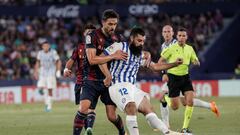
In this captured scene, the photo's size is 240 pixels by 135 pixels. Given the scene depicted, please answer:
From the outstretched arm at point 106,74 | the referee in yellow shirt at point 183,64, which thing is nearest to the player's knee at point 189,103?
the referee in yellow shirt at point 183,64

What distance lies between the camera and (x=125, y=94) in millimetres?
13164

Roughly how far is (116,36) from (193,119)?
26.2 feet

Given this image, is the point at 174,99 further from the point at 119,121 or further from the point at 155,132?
the point at 119,121

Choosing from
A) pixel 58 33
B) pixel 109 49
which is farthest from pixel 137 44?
pixel 58 33

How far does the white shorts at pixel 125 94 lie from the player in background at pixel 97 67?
1.59ft

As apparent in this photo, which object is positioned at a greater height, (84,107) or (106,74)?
(106,74)

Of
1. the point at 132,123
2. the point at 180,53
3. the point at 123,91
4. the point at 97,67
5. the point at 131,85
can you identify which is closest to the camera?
the point at 132,123

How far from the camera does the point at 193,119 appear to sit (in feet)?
70.4

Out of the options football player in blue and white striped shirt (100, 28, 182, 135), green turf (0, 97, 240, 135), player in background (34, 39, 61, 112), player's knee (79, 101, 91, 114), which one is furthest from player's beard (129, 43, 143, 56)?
player in background (34, 39, 61, 112)

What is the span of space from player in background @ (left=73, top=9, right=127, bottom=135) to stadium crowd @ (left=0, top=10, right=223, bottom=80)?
23062mm

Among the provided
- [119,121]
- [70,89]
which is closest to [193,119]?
[119,121]

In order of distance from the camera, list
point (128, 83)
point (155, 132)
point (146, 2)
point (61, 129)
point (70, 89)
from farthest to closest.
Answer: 1. point (146, 2)
2. point (70, 89)
3. point (61, 129)
4. point (155, 132)
5. point (128, 83)

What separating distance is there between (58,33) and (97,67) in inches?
1056

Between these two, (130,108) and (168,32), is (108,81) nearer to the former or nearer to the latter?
(130,108)
